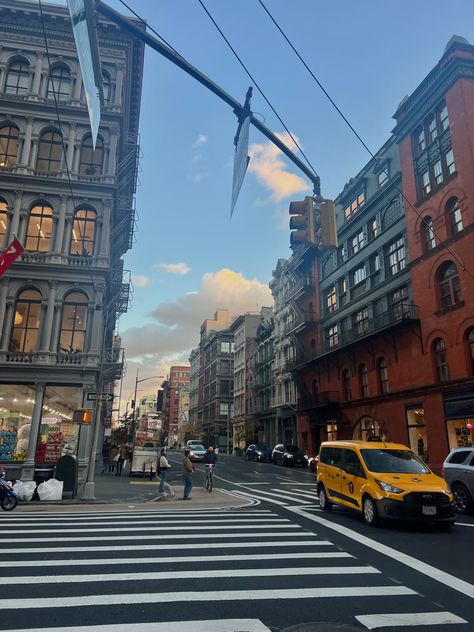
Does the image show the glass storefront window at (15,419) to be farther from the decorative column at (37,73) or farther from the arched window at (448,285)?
the arched window at (448,285)

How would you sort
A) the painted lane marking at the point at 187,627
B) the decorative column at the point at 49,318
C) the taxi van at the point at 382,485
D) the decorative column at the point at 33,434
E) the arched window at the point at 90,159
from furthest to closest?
the arched window at the point at 90,159, the decorative column at the point at 49,318, the decorative column at the point at 33,434, the taxi van at the point at 382,485, the painted lane marking at the point at 187,627

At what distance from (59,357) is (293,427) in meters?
34.6

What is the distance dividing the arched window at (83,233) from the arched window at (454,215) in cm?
2110

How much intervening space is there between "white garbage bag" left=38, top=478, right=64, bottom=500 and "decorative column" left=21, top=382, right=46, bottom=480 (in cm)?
573

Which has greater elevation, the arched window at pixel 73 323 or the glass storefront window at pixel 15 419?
the arched window at pixel 73 323

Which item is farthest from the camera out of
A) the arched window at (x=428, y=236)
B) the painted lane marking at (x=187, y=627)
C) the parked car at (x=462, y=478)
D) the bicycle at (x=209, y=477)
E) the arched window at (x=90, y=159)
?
the arched window at (x=428, y=236)

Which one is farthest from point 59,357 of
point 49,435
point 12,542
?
point 12,542

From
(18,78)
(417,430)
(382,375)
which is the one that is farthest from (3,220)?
(417,430)

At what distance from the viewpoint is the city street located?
5160 millimetres

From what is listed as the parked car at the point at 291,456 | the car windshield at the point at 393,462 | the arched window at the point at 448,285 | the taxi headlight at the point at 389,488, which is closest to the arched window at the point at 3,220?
the car windshield at the point at 393,462

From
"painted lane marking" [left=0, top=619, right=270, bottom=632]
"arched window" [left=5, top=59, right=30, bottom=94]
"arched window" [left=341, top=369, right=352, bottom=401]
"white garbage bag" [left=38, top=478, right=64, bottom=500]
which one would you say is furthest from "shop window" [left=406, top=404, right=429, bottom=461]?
"arched window" [left=5, top=59, right=30, bottom=94]

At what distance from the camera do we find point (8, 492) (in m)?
14.9

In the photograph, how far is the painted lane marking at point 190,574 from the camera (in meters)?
6.53

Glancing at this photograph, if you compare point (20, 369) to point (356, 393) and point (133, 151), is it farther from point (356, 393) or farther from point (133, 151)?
point (356, 393)
